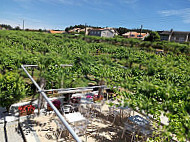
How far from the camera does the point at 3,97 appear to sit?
18.9ft

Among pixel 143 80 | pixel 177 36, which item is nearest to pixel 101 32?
pixel 177 36

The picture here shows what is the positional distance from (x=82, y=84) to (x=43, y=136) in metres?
2.71

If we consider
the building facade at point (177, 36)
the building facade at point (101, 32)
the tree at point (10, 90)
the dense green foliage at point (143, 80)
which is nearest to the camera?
the dense green foliage at point (143, 80)

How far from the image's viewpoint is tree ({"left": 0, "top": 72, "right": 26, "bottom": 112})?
578cm

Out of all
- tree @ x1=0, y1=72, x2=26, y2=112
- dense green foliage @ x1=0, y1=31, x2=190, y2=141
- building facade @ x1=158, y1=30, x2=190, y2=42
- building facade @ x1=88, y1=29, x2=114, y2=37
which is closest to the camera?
dense green foliage @ x1=0, y1=31, x2=190, y2=141

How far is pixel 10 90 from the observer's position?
577cm

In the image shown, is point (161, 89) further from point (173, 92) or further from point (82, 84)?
point (82, 84)

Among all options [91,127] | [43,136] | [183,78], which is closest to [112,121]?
[91,127]

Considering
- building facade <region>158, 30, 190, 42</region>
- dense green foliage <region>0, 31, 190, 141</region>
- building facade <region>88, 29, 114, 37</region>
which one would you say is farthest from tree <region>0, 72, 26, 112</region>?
building facade <region>88, 29, 114, 37</region>

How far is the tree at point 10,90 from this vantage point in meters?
5.78

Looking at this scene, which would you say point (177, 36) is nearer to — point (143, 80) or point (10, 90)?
point (143, 80)

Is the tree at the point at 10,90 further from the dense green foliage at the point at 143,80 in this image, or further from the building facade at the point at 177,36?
the building facade at the point at 177,36

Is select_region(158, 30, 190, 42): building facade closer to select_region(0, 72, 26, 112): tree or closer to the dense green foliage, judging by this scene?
the dense green foliage

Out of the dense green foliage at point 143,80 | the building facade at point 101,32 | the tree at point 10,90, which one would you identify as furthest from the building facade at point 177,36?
the tree at point 10,90
